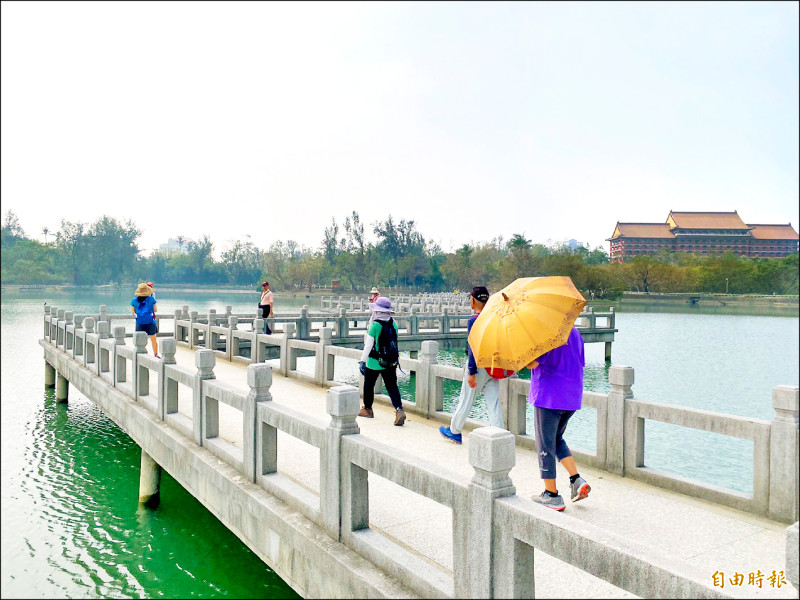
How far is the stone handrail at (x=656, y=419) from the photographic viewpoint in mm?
4945

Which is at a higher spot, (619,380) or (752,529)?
(619,380)

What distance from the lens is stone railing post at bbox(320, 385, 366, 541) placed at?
454 cm

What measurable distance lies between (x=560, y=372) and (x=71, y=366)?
12.6m

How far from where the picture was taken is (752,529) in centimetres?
489

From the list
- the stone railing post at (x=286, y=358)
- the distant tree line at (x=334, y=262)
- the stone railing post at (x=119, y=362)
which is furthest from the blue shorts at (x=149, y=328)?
the distant tree line at (x=334, y=262)

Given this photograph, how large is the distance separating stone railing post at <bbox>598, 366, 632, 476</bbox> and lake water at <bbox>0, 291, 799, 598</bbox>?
55.9 inches

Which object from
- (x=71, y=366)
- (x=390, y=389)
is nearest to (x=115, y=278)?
(x=71, y=366)

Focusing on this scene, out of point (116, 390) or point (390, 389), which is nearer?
point (390, 389)

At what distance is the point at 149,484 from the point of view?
29.5ft

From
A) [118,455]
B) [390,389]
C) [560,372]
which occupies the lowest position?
[118,455]

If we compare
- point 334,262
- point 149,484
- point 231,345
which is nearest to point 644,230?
point 334,262

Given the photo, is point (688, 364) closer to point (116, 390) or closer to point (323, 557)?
point (116, 390)

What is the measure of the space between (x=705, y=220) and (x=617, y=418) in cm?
9840

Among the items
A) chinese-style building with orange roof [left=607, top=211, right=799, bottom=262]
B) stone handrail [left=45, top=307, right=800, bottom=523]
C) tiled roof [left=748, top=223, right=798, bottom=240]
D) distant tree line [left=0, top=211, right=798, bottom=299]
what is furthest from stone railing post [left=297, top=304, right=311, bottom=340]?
tiled roof [left=748, top=223, right=798, bottom=240]
